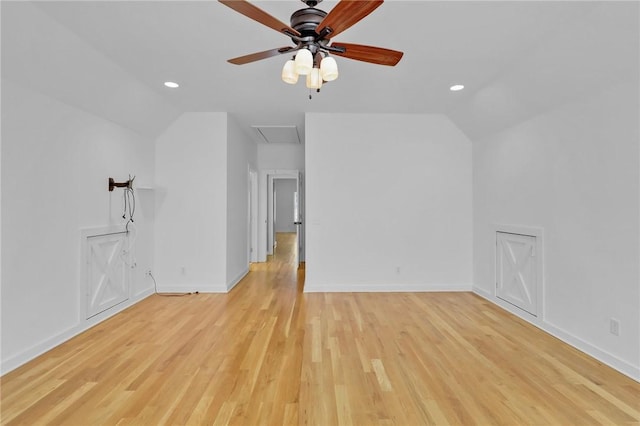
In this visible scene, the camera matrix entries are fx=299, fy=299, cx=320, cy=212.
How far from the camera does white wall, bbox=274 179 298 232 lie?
13.4 meters

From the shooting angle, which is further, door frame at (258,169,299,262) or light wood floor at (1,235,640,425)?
door frame at (258,169,299,262)

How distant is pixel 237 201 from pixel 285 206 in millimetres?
8275

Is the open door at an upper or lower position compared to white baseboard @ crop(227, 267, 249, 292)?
upper

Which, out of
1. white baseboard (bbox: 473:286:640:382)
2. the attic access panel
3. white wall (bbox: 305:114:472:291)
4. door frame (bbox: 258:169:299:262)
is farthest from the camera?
door frame (bbox: 258:169:299:262)

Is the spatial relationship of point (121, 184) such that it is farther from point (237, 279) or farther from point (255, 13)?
point (255, 13)

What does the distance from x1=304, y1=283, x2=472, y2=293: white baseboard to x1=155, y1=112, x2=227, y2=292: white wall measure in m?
1.43

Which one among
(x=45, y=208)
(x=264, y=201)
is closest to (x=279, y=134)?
(x=264, y=201)

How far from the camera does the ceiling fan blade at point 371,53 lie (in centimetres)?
192

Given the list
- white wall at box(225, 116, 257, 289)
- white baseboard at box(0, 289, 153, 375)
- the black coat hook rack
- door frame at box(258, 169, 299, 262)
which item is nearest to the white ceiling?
the black coat hook rack

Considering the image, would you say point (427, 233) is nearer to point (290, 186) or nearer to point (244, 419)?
point (244, 419)

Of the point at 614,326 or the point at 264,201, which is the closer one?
the point at 614,326

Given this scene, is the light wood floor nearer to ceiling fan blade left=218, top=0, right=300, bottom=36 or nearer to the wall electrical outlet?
the wall electrical outlet

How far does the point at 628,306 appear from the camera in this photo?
236 cm

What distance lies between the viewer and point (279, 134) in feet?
19.1
